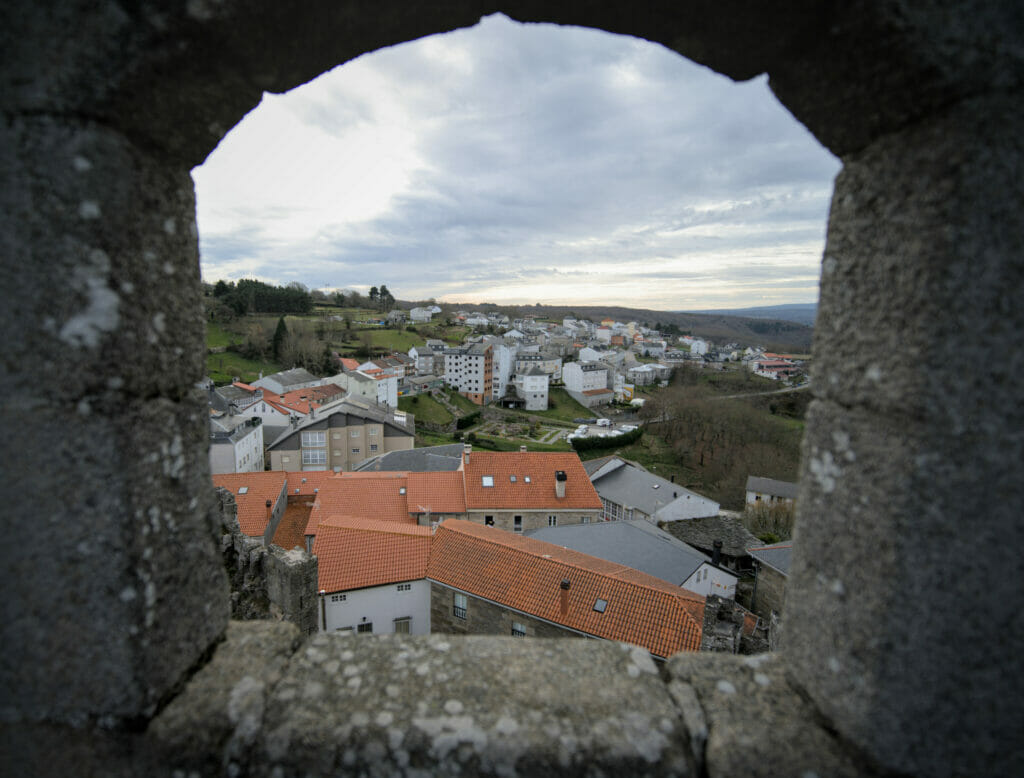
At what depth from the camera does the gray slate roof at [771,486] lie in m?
32.4

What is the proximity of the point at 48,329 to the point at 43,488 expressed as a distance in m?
0.46

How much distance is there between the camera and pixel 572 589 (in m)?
9.78

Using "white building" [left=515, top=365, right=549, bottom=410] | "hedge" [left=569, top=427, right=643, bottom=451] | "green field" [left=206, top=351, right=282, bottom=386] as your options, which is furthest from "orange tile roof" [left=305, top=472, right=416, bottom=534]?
"white building" [left=515, top=365, right=549, bottom=410]

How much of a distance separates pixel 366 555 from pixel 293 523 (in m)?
10.5

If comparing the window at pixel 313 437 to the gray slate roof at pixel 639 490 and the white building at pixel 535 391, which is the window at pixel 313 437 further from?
the white building at pixel 535 391

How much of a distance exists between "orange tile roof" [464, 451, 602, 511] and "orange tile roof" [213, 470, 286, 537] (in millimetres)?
7686

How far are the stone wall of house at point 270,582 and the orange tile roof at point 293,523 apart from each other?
13.1m

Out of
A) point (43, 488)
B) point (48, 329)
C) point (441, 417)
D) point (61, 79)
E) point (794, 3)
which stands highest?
point (794, 3)

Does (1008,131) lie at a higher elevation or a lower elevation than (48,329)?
higher

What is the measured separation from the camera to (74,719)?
1482mm

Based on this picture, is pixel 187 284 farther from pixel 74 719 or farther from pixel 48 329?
pixel 74 719

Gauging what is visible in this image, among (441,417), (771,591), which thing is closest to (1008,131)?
(771,591)

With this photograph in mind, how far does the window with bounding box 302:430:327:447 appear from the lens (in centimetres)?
3272

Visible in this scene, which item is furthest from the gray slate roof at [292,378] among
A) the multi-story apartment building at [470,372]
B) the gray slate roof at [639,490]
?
the gray slate roof at [639,490]
